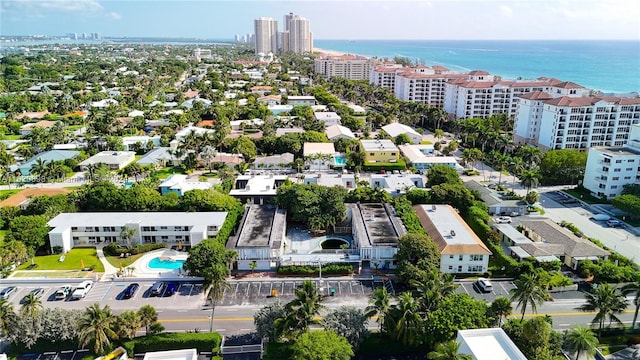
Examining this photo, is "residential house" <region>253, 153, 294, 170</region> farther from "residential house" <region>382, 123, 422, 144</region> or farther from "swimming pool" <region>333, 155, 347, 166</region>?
"residential house" <region>382, 123, 422, 144</region>

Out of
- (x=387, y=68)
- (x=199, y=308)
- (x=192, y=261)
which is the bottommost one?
(x=199, y=308)

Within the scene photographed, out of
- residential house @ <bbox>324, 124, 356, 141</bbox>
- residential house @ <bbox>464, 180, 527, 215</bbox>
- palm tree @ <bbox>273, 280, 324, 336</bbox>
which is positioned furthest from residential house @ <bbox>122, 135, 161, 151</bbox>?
palm tree @ <bbox>273, 280, 324, 336</bbox>

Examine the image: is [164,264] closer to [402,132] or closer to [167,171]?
[167,171]

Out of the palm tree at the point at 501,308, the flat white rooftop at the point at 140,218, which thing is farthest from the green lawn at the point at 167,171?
the palm tree at the point at 501,308

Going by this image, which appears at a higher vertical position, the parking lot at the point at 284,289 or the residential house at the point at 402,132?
the residential house at the point at 402,132

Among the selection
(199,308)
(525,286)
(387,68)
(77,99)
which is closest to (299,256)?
(199,308)

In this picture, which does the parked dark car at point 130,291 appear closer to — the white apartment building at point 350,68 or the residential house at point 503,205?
the residential house at point 503,205

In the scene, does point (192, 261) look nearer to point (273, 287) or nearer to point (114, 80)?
point (273, 287)
